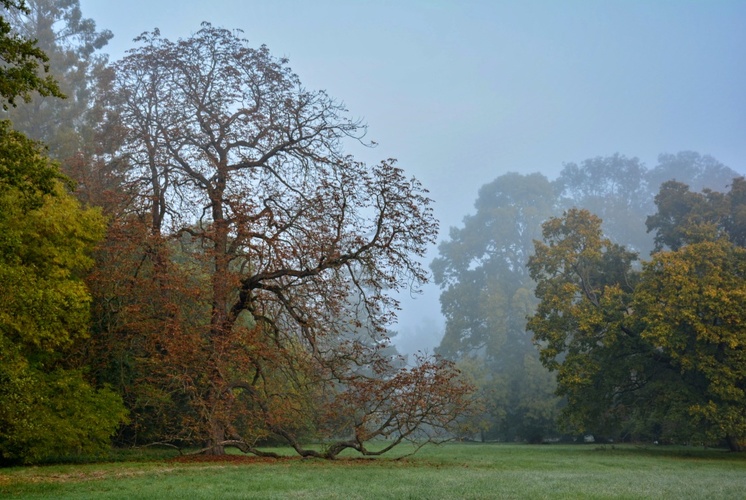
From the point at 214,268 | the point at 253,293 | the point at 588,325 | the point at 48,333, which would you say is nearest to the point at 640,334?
the point at 588,325

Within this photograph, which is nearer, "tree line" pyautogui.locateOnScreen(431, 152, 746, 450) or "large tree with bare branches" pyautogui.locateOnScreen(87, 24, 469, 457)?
"large tree with bare branches" pyautogui.locateOnScreen(87, 24, 469, 457)

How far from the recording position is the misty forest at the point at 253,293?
19375mm

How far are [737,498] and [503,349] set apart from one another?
48.3m

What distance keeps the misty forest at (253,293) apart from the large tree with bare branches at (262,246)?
0.30 ft

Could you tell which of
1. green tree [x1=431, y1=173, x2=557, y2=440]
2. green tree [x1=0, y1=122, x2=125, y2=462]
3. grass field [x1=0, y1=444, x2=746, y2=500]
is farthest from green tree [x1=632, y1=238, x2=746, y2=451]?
green tree [x1=0, y1=122, x2=125, y2=462]

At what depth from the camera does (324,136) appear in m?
24.7

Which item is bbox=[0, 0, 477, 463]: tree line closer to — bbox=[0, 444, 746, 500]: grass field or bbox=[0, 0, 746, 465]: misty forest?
bbox=[0, 0, 746, 465]: misty forest

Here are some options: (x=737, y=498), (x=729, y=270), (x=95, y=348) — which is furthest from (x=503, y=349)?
(x=737, y=498)

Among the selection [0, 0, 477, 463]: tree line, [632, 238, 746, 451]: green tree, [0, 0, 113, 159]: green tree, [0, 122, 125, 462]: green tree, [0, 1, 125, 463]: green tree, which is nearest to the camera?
[0, 1, 125, 463]: green tree

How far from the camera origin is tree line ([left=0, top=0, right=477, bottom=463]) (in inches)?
758

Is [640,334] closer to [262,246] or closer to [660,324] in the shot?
[660,324]

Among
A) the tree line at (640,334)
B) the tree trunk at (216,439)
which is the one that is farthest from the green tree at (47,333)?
the tree line at (640,334)

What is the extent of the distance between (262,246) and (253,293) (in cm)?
201

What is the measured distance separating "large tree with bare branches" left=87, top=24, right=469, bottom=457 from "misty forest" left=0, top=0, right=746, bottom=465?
0.09m
